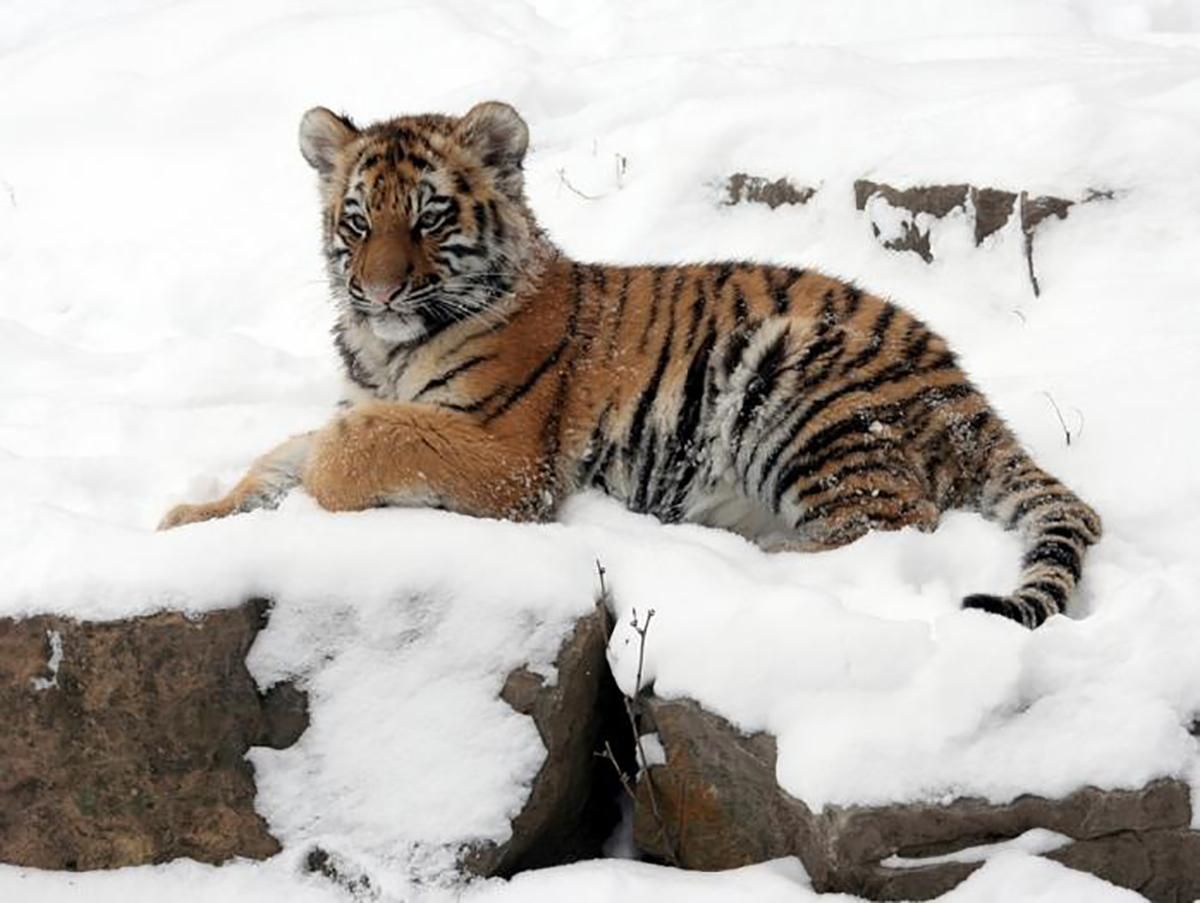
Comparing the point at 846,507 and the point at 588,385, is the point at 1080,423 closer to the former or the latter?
the point at 846,507

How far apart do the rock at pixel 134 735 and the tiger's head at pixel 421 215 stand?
3.61 feet

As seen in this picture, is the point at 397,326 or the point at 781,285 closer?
the point at 397,326

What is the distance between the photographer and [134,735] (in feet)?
10.8

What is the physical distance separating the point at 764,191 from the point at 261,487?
2.96 metres

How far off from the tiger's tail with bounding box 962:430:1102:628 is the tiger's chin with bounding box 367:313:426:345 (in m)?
1.54

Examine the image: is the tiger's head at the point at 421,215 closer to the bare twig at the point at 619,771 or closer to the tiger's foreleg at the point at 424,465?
the tiger's foreleg at the point at 424,465

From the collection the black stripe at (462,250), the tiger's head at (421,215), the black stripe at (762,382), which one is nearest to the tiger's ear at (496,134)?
the tiger's head at (421,215)

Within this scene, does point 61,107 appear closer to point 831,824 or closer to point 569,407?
point 569,407

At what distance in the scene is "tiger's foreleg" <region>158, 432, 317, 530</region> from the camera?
12.9 feet

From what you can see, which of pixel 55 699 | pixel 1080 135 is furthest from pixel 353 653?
pixel 1080 135

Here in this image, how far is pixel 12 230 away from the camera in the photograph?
301 inches

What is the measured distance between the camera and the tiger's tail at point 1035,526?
3.22m

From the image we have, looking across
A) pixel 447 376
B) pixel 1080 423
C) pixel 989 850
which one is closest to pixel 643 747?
pixel 989 850

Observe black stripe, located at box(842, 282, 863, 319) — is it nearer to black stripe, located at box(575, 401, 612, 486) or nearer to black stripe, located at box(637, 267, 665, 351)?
black stripe, located at box(637, 267, 665, 351)
